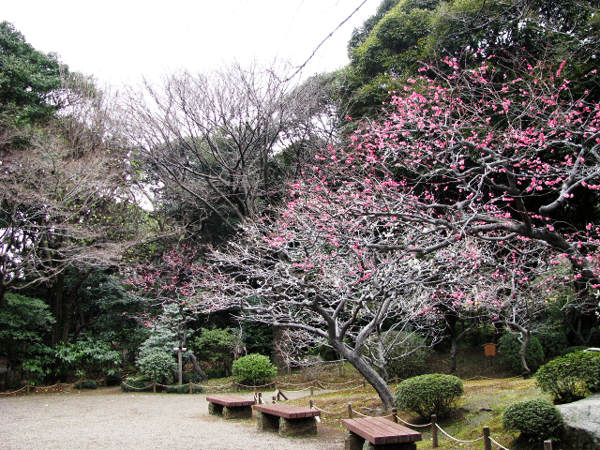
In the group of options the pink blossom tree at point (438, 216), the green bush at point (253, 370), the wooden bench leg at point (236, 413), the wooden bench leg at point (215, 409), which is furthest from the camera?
the green bush at point (253, 370)

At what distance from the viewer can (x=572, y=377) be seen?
5.15m

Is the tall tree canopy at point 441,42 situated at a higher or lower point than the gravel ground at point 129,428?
higher

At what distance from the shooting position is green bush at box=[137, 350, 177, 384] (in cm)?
1376

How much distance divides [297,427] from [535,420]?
3.37 metres

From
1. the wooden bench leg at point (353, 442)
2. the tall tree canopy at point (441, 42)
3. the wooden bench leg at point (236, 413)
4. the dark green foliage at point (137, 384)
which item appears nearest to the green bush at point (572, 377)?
the wooden bench leg at point (353, 442)

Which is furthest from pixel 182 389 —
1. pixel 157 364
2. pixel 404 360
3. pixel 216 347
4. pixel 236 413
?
pixel 404 360

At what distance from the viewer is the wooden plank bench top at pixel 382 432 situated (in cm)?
441

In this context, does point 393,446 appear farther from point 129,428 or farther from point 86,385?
point 86,385

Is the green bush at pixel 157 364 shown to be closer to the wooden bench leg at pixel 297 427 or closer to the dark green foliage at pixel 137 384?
the dark green foliage at pixel 137 384

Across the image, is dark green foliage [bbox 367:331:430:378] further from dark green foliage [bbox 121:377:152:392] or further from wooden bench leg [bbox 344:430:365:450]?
dark green foliage [bbox 121:377:152:392]

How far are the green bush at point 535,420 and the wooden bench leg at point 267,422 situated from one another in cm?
377

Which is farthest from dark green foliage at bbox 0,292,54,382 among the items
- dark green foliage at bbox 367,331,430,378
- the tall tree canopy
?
the tall tree canopy

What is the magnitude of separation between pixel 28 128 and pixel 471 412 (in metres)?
14.1

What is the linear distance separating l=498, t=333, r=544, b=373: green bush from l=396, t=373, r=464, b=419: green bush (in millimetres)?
6866
